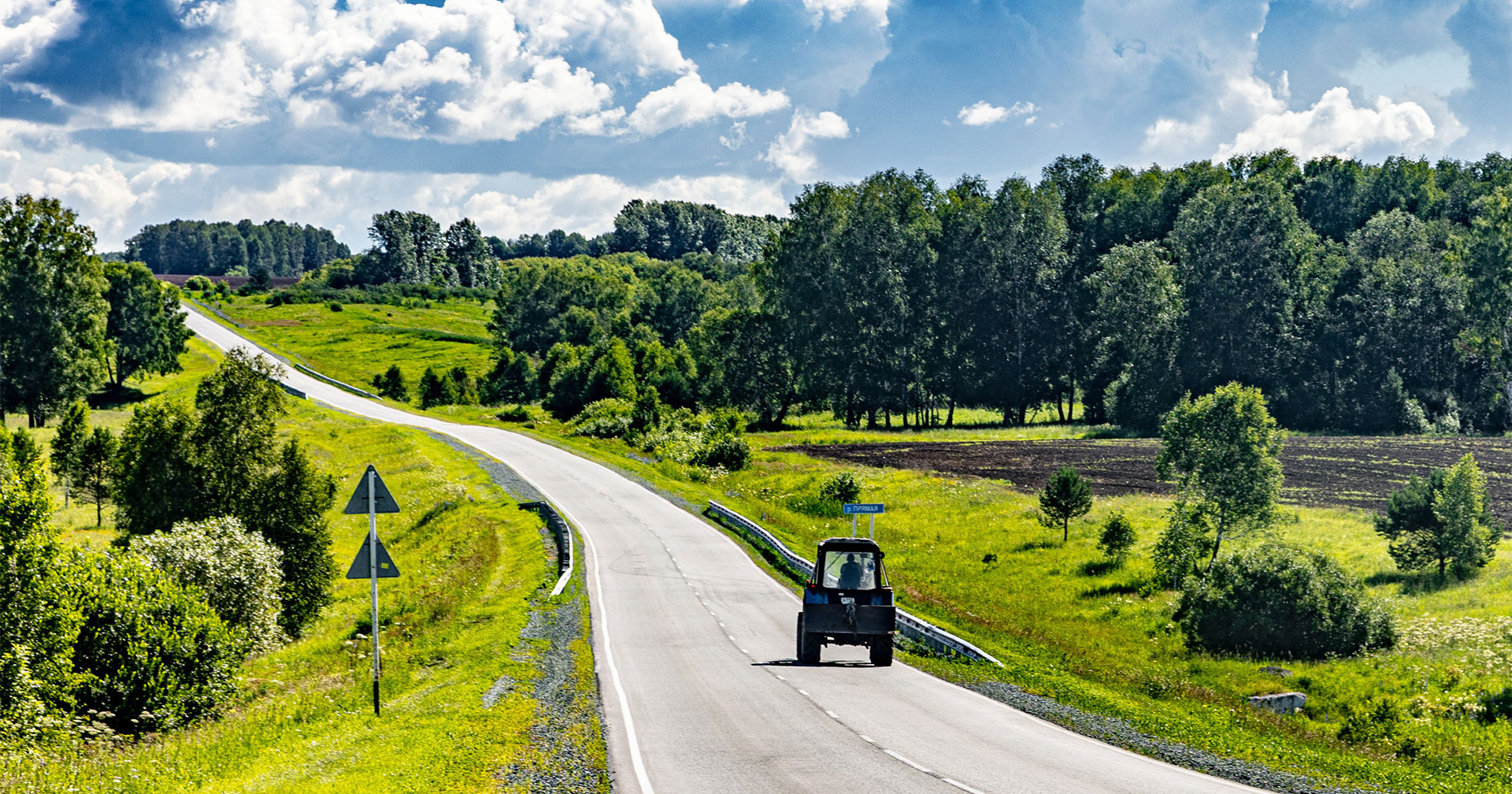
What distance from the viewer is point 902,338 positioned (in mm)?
94875

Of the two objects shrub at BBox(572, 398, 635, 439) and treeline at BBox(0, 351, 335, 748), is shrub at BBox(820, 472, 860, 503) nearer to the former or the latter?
treeline at BBox(0, 351, 335, 748)

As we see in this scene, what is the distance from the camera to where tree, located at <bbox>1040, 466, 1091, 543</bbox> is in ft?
147

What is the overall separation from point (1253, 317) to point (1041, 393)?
2195 cm

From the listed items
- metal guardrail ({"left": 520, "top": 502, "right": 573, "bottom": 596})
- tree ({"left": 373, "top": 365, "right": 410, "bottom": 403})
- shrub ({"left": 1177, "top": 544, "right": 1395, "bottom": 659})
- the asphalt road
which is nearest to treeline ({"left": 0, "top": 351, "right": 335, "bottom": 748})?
the asphalt road

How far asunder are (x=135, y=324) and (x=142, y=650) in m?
101

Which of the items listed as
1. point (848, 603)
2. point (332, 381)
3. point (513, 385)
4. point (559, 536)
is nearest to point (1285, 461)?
point (559, 536)

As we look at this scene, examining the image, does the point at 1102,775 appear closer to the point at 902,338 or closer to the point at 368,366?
the point at 902,338

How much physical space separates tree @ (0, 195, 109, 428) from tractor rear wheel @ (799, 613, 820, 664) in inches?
3462

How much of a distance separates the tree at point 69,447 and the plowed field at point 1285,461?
47.9 metres

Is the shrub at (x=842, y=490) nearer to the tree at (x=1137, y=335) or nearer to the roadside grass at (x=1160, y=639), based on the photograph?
the roadside grass at (x=1160, y=639)

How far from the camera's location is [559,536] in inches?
1650

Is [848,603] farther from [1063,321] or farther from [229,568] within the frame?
[1063,321]

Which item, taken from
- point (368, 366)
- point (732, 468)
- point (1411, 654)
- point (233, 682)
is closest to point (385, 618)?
point (233, 682)

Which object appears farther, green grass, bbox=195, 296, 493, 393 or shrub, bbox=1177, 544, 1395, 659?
green grass, bbox=195, 296, 493, 393
